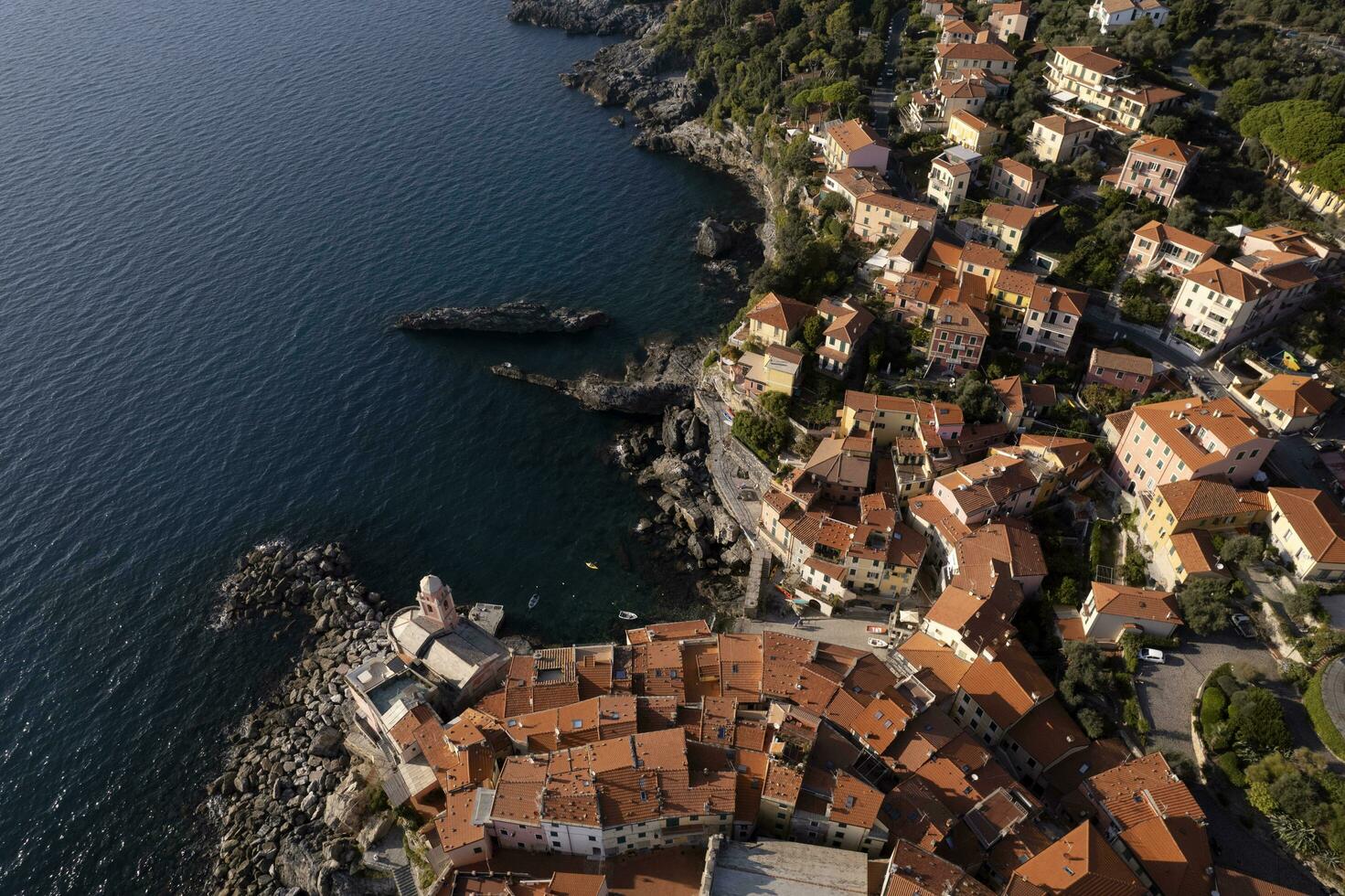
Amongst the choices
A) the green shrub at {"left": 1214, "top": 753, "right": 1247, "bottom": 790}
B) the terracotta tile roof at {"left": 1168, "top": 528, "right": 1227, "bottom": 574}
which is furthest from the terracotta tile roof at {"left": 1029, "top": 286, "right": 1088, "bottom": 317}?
the green shrub at {"left": 1214, "top": 753, "right": 1247, "bottom": 790}

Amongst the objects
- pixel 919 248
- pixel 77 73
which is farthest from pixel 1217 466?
pixel 77 73

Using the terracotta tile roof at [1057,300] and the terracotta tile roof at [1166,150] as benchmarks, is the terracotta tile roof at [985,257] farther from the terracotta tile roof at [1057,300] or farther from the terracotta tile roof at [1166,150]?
the terracotta tile roof at [1166,150]

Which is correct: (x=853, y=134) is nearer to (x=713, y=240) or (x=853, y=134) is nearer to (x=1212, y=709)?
(x=713, y=240)

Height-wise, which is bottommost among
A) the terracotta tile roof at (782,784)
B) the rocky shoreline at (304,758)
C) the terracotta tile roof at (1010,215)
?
the rocky shoreline at (304,758)

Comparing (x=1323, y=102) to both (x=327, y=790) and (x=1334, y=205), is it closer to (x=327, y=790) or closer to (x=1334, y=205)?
(x=1334, y=205)

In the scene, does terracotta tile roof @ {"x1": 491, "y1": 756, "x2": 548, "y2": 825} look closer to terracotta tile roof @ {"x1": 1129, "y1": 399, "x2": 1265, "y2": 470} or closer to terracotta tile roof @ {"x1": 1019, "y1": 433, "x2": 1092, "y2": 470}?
terracotta tile roof @ {"x1": 1019, "y1": 433, "x2": 1092, "y2": 470}

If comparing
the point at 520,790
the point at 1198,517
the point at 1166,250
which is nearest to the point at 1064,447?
the point at 1198,517

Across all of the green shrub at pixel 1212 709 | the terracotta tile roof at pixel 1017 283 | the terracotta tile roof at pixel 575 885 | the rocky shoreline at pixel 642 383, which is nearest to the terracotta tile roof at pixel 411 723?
the terracotta tile roof at pixel 575 885
